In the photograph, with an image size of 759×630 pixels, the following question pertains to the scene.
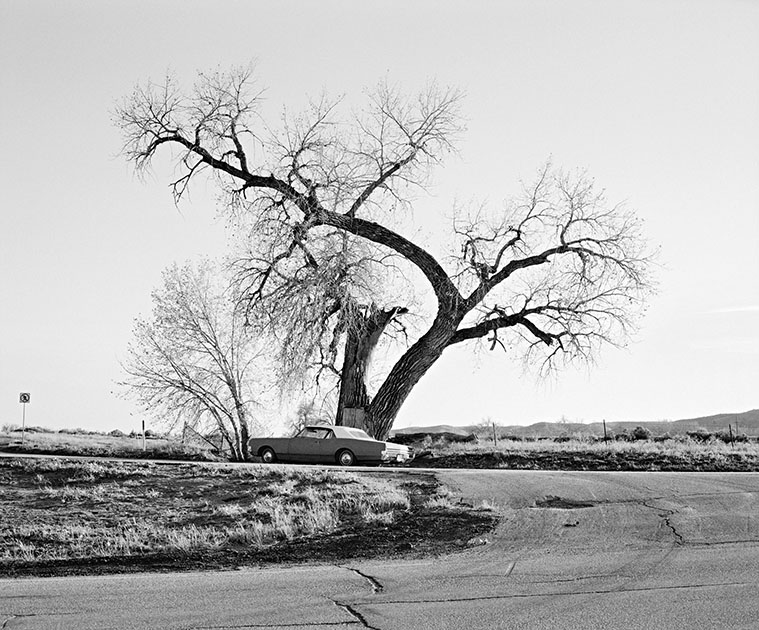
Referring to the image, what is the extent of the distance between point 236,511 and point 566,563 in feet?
22.6

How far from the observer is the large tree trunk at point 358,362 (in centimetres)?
3120

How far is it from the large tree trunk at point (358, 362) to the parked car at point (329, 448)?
3.31 metres

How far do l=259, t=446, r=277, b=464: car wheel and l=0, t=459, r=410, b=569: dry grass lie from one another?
5.94 m

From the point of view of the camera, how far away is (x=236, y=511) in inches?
637

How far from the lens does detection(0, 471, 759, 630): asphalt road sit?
27.6 feet

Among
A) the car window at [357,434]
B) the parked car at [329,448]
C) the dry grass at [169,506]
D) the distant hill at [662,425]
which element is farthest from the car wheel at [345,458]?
the distant hill at [662,425]

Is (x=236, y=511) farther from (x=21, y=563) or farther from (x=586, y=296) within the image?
(x=586, y=296)

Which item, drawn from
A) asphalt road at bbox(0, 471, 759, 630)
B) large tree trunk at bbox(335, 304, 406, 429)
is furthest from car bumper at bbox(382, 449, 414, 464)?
asphalt road at bbox(0, 471, 759, 630)

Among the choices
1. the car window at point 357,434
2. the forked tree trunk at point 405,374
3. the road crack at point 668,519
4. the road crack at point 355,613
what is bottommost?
the road crack at point 355,613

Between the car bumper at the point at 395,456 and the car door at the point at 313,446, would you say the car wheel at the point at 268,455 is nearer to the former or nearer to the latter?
the car door at the point at 313,446

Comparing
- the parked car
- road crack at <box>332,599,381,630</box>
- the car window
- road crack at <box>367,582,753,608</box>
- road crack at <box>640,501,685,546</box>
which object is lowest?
road crack at <box>332,599,381,630</box>

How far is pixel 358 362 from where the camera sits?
31547 millimetres

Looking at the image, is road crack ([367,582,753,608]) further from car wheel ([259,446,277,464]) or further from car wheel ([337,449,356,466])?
car wheel ([259,446,277,464])

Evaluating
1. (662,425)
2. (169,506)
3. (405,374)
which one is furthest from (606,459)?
(662,425)
